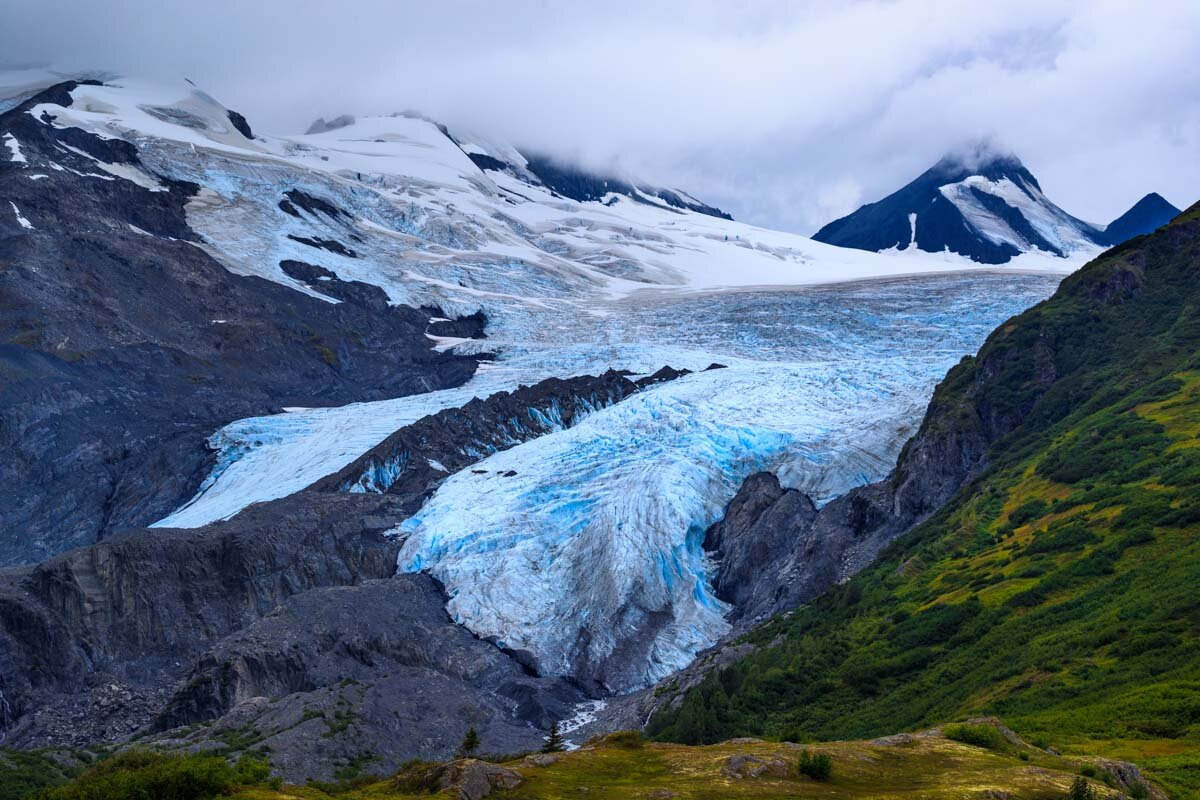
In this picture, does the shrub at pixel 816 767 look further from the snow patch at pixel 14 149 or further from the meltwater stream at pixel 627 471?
the snow patch at pixel 14 149

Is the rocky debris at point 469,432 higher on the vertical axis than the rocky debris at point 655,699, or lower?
higher

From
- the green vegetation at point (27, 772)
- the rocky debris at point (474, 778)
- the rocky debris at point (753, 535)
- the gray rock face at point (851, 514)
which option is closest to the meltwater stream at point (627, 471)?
the rocky debris at point (753, 535)

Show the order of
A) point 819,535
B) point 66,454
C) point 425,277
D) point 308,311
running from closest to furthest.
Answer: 1. point 819,535
2. point 66,454
3. point 308,311
4. point 425,277

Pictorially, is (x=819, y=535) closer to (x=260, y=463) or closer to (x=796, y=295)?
(x=260, y=463)

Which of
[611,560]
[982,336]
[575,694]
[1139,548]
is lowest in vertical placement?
[575,694]

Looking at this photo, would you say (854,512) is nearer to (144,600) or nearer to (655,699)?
(655,699)

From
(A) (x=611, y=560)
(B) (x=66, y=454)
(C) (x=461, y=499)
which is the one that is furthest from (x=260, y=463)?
(A) (x=611, y=560)
